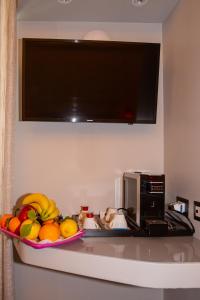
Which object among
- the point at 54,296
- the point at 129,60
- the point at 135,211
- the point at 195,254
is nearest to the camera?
the point at 195,254

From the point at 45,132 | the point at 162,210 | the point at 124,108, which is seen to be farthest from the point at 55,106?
the point at 162,210

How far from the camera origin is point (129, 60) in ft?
5.44

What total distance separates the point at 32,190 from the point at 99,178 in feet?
1.47

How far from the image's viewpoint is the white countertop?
102cm

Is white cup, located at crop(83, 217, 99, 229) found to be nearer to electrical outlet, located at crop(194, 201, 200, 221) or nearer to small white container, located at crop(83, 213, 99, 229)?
small white container, located at crop(83, 213, 99, 229)

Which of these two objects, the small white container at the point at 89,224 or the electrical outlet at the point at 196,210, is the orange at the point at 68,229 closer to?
the small white container at the point at 89,224

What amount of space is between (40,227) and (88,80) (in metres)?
0.89

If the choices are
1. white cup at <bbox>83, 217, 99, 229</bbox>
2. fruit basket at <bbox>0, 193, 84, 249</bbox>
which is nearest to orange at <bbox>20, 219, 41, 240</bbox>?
fruit basket at <bbox>0, 193, 84, 249</bbox>

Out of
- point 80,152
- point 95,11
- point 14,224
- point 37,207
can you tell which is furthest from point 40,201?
point 95,11

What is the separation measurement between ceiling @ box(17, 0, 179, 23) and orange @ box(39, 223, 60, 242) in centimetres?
129

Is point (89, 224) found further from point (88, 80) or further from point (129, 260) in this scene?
point (88, 80)

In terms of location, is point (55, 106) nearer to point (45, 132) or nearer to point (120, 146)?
point (45, 132)

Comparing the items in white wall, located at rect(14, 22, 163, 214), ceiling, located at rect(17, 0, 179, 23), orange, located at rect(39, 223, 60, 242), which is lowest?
orange, located at rect(39, 223, 60, 242)

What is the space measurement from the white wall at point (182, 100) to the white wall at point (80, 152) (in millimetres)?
151
